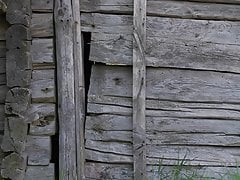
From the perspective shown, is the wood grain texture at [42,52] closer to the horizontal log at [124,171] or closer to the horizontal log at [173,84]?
the horizontal log at [173,84]

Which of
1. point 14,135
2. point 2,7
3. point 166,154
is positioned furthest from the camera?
point 166,154

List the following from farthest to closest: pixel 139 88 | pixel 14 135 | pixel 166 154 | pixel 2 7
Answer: pixel 166 154, pixel 139 88, pixel 14 135, pixel 2 7

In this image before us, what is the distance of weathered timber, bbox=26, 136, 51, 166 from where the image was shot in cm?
385

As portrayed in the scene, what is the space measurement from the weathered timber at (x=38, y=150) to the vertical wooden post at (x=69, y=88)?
103 millimetres

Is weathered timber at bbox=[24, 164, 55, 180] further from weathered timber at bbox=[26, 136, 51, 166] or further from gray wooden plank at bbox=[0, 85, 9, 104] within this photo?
gray wooden plank at bbox=[0, 85, 9, 104]

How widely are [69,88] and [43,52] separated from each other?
13.7 inches

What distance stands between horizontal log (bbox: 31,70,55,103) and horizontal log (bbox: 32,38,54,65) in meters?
0.09

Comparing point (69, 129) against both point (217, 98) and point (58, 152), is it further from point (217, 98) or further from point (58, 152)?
point (217, 98)

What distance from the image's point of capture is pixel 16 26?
373cm

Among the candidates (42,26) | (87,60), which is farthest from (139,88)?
(42,26)

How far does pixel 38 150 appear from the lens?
3855mm

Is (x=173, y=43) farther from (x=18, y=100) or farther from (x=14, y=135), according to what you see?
(x=14, y=135)

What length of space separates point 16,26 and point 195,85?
58.8 inches

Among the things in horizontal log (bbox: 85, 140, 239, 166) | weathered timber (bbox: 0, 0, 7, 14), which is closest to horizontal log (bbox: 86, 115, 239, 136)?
horizontal log (bbox: 85, 140, 239, 166)
